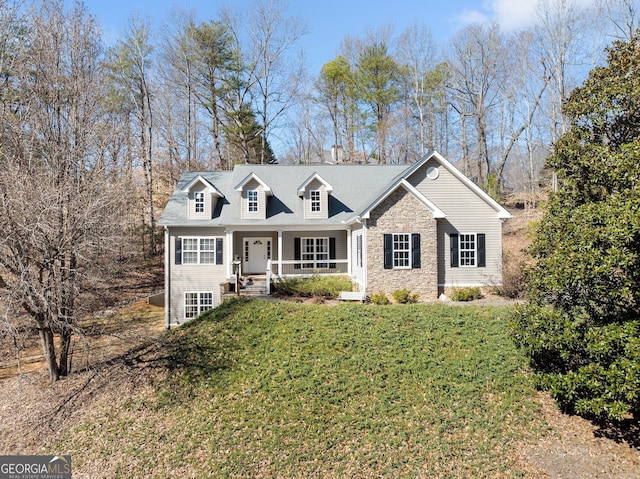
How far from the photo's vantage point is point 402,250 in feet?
48.7

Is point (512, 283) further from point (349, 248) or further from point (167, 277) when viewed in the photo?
point (167, 277)

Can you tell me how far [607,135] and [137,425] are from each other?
1187 cm

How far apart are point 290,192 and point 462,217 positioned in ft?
28.9

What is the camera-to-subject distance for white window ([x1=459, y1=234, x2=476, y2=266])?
15.9 meters

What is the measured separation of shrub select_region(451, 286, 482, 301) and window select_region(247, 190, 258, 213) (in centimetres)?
1003

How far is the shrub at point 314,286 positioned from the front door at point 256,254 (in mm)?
2779

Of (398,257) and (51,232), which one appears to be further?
(398,257)

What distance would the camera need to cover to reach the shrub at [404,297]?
14.2 m

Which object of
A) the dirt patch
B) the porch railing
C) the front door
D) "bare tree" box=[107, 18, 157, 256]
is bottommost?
the dirt patch

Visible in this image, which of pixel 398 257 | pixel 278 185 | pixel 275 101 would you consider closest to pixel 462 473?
pixel 398 257

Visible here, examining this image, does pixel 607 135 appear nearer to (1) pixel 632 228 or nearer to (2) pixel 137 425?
(1) pixel 632 228

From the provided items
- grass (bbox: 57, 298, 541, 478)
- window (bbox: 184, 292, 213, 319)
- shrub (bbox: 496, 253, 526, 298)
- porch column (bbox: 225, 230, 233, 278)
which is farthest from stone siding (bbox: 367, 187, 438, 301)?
window (bbox: 184, 292, 213, 319)

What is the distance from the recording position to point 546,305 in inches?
290

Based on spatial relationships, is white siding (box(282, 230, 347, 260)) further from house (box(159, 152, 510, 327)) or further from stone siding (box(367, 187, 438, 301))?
stone siding (box(367, 187, 438, 301))
